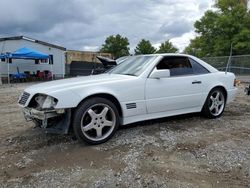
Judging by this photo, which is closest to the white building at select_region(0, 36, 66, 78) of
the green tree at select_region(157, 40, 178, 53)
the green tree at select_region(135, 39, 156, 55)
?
the green tree at select_region(135, 39, 156, 55)

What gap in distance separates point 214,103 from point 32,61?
22.6 metres

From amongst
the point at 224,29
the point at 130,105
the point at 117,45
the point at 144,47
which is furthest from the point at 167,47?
the point at 130,105

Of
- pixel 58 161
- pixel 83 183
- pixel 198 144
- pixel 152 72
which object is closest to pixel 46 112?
pixel 58 161

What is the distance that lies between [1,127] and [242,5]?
35519 millimetres

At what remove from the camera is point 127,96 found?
5016mm

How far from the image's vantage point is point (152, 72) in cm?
532

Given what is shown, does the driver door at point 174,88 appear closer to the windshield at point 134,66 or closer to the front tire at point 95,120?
the windshield at point 134,66

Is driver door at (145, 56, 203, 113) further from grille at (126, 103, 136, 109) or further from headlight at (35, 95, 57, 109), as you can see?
headlight at (35, 95, 57, 109)

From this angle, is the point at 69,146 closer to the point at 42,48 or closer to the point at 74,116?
the point at 74,116

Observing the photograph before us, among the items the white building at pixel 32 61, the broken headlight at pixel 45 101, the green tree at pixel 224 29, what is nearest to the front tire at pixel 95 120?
the broken headlight at pixel 45 101

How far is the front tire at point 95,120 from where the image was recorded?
4.53 m

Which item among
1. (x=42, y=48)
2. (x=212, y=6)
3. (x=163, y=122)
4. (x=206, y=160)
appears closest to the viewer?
(x=206, y=160)

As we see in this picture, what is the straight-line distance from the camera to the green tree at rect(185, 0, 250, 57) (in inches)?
1352

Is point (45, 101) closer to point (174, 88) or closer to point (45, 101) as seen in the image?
point (45, 101)
